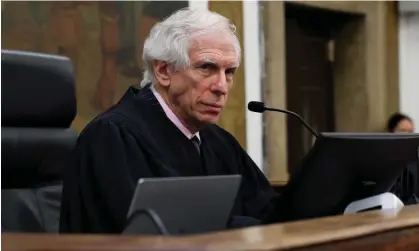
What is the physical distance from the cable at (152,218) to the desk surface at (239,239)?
0.09m

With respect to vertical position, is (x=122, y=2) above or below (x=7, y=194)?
above

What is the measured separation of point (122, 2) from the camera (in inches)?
159

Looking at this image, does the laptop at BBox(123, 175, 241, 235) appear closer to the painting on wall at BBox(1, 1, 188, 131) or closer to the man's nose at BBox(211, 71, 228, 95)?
the man's nose at BBox(211, 71, 228, 95)

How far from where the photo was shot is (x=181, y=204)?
1.33m

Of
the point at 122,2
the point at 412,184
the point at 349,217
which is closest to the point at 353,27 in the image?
the point at 122,2

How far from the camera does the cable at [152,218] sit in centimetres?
121

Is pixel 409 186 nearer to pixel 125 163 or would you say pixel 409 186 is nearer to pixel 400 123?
pixel 125 163

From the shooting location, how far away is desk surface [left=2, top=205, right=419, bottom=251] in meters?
1.05

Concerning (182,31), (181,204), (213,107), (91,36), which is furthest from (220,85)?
(91,36)

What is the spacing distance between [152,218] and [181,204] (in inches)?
4.1

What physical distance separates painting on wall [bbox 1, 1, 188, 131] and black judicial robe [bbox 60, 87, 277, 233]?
138 centimetres

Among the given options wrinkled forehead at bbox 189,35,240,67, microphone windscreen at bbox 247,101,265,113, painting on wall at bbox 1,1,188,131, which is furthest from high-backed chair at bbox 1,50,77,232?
painting on wall at bbox 1,1,188,131

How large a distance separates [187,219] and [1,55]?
3.36 ft

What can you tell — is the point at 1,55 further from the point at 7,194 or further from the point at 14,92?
the point at 7,194
